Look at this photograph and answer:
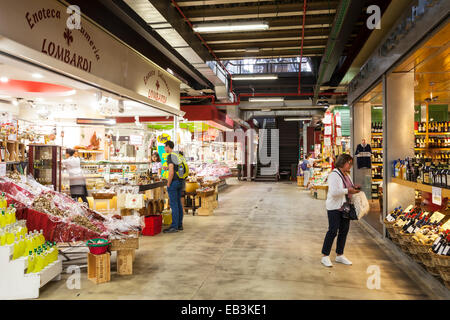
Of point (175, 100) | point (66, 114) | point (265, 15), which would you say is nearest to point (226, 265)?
point (265, 15)

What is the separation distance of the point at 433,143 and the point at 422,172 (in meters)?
Result: 5.79

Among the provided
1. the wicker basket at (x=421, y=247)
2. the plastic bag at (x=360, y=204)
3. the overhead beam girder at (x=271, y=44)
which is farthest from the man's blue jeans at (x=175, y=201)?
the wicker basket at (x=421, y=247)

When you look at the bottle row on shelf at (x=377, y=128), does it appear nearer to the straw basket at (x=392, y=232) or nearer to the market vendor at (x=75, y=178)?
the straw basket at (x=392, y=232)

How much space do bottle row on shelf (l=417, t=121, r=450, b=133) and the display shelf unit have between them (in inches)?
397

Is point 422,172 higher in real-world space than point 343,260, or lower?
higher

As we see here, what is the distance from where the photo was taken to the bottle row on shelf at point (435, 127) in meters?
9.70

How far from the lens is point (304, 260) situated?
4984 millimetres

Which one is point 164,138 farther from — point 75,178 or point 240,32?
point 240,32

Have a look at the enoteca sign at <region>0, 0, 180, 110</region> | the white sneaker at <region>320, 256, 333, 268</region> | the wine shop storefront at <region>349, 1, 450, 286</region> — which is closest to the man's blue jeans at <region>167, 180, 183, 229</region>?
the enoteca sign at <region>0, 0, 180, 110</region>

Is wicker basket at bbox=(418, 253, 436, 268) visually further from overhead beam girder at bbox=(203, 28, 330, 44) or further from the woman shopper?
overhead beam girder at bbox=(203, 28, 330, 44)

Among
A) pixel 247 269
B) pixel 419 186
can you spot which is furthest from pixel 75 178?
pixel 419 186

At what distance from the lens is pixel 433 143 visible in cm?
976

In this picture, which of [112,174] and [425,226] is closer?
[425,226]
